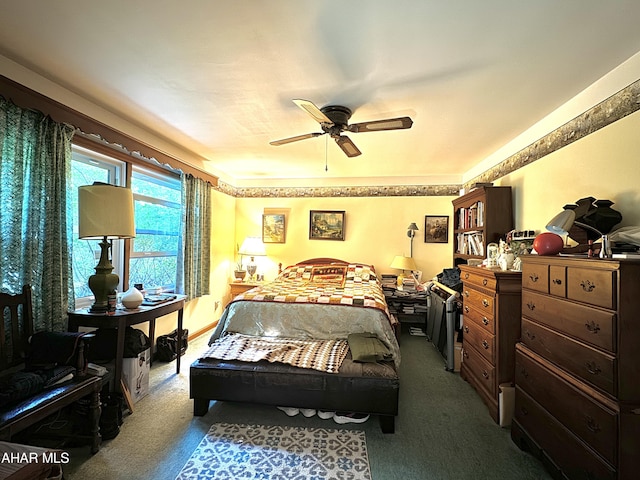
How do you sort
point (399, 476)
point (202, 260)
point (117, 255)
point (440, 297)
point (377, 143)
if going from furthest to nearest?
point (202, 260) < point (440, 297) < point (377, 143) < point (117, 255) < point (399, 476)

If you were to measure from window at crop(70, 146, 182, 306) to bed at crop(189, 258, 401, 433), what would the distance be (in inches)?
46.8

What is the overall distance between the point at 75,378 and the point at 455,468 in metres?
2.29

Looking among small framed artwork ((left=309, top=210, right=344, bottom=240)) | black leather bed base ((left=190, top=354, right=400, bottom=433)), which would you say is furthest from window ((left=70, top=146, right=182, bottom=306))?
small framed artwork ((left=309, top=210, right=344, bottom=240))

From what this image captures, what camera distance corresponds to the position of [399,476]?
1.61 meters

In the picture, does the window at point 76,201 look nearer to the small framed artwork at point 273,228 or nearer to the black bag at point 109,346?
the black bag at point 109,346

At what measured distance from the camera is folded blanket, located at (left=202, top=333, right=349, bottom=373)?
2.17 meters

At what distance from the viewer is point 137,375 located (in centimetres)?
235

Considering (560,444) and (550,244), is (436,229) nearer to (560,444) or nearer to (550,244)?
(550,244)

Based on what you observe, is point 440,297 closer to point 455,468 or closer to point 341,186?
point 455,468

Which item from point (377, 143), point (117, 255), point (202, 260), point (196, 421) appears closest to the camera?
point (196, 421)

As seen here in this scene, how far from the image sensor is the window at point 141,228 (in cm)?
251

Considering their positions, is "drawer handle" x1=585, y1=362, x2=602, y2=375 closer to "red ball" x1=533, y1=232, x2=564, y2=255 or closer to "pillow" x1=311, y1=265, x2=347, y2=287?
"red ball" x1=533, y1=232, x2=564, y2=255

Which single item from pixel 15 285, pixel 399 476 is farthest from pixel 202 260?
pixel 399 476

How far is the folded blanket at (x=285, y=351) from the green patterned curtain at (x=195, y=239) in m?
1.24
